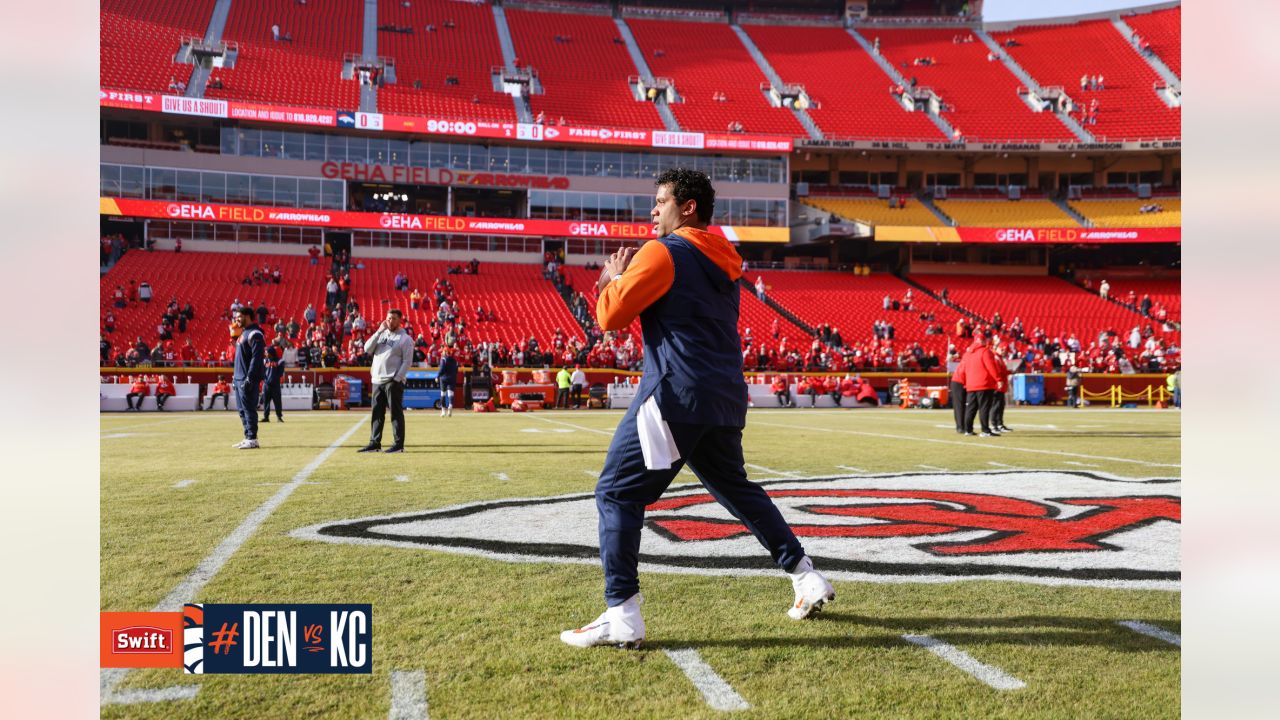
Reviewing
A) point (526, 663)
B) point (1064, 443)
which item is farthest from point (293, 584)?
point (1064, 443)

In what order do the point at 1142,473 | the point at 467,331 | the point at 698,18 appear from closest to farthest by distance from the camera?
1. the point at 1142,473
2. the point at 467,331
3. the point at 698,18

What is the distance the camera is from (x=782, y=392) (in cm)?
2930

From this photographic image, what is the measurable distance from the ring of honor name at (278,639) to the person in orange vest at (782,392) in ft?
87.3

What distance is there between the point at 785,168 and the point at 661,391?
149 feet

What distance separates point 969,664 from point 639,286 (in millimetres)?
1832

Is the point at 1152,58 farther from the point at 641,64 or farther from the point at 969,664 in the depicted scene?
the point at 969,664

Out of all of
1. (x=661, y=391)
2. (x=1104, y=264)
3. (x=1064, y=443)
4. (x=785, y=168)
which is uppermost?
(x=785, y=168)

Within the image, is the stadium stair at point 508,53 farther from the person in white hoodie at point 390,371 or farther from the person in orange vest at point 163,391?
the person in white hoodie at point 390,371

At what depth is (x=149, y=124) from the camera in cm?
4159

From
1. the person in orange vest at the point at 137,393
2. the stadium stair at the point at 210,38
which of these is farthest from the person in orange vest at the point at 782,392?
the stadium stair at the point at 210,38

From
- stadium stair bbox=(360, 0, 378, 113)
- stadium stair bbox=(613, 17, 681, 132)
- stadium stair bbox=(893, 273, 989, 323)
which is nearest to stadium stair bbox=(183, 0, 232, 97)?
stadium stair bbox=(360, 0, 378, 113)

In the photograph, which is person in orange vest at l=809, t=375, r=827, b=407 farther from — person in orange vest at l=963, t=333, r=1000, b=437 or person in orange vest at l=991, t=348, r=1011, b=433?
person in orange vest at l=963, t=333, r=1000, b=437

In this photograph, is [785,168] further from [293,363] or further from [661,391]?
[661,391]

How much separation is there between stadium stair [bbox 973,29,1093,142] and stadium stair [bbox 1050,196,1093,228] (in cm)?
340
